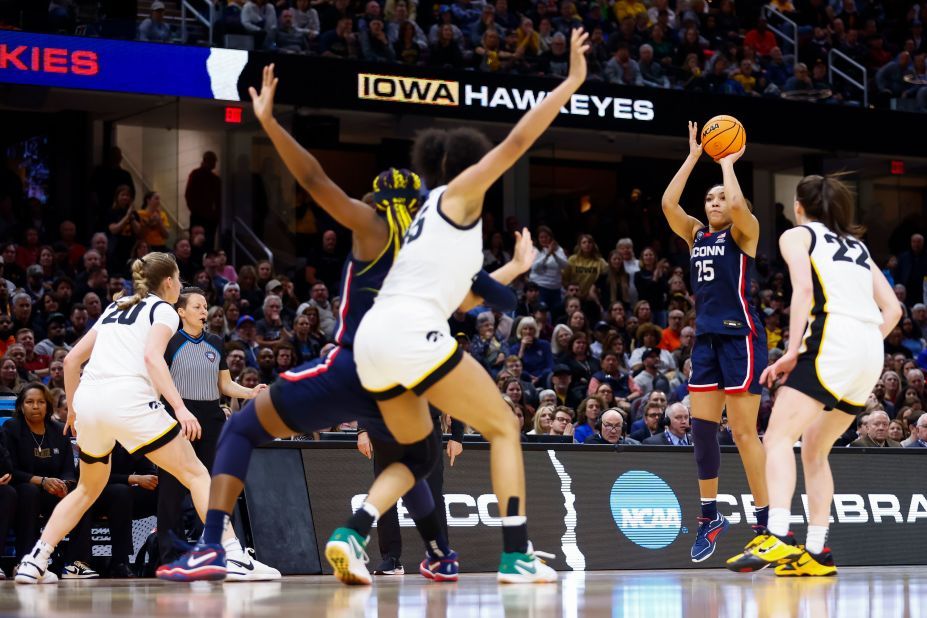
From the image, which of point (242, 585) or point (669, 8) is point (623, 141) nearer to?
point (669, 8)

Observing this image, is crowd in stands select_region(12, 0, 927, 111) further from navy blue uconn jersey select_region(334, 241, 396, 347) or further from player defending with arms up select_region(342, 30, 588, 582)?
player defending with arms up select_region(342, 30, 588, 582)

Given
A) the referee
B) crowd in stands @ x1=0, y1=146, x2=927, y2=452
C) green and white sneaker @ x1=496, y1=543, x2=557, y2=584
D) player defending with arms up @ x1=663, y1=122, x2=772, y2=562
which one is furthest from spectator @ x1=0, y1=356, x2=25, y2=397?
green and white sneaker @ x1=496, y1=543, x2=557, y2=584

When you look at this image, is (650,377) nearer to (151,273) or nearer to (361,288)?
(151,273)

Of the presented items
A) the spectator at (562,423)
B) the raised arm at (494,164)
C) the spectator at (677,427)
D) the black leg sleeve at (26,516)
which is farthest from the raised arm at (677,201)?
the black leg sleeve at (26,516)

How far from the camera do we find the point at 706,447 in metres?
8.81

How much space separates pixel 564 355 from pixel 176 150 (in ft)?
27.1

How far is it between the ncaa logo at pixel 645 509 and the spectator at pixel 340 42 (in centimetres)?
995

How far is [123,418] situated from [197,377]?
76.4 inches

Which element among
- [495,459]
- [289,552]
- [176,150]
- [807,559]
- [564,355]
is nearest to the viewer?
[495,459]

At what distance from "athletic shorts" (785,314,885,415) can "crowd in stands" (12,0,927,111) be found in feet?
41.1

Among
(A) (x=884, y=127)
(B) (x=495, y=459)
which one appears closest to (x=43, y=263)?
(B) (x=495, y=459)

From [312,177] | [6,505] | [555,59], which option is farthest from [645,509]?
[555,59]

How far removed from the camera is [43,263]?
16.9 metres

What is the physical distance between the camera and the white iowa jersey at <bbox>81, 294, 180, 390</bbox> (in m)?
8.08
